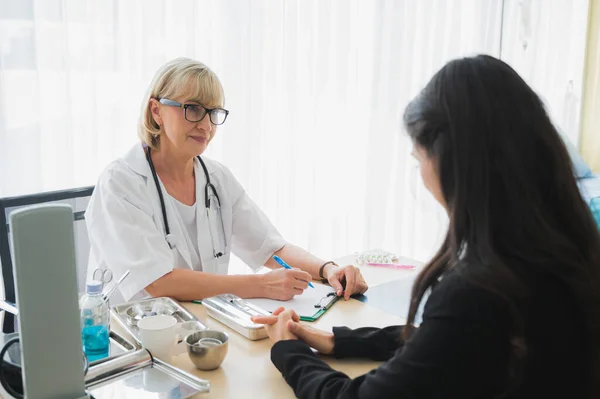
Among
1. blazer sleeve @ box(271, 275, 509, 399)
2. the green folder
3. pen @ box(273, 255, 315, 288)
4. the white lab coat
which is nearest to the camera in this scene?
blazer sleeve @ box(271, 275, 509, 399)

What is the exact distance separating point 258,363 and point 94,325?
13.7 inches

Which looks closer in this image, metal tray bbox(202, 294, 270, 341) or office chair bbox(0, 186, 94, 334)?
metal tray bbox(202, 294, 270, 341)

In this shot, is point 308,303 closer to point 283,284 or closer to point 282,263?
point 283,284

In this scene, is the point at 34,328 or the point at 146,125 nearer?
the point at 34,328

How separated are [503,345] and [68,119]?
1.82 m

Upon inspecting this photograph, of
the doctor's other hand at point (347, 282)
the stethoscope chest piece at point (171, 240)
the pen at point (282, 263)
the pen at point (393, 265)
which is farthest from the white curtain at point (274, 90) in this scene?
the stethoscope chest piece at point (171, 240)

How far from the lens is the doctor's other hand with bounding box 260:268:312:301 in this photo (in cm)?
144

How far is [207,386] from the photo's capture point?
0.96 metres

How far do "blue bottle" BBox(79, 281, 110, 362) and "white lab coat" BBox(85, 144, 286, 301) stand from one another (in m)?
0.34

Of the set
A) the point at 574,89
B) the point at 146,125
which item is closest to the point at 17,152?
the point at 146,125

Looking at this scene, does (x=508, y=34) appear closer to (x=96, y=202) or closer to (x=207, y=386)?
(x=96, y=202)

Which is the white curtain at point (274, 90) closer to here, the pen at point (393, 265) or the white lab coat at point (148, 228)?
the pen at point (393, 265)

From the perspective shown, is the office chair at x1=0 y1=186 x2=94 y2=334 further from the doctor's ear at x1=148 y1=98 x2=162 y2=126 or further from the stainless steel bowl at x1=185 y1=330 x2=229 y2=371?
the stainless steel bowl at x1=185 y1=330 x2=229 y2=371

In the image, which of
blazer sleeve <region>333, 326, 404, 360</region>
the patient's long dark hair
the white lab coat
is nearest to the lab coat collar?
the white lab coat
